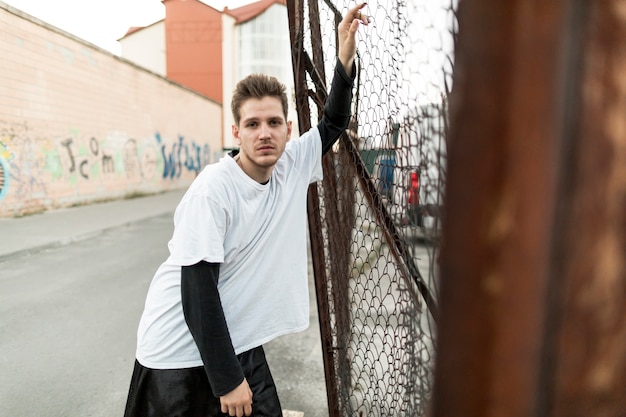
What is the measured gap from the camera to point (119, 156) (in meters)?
13.6

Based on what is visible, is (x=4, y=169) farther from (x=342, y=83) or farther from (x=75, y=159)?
(x=342, y=83)

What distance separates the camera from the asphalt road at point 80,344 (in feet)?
8.83

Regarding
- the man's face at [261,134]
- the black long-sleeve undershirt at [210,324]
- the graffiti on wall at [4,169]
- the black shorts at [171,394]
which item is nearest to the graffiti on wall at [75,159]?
the graffiti on wall at [4,169]

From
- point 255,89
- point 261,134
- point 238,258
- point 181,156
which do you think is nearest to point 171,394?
point 238,258

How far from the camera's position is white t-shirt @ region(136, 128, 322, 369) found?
1.35 metres

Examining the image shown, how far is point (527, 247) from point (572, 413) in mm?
127

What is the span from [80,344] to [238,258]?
2681mm

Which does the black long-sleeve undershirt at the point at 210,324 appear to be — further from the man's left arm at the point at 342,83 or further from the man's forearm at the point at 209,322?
the man's left arm at the point at 342,83

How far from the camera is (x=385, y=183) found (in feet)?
4.73

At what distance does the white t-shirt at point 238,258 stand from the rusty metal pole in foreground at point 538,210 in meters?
1.09

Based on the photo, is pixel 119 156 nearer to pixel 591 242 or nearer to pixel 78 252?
pixel 78 252

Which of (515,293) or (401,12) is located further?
(401,12)

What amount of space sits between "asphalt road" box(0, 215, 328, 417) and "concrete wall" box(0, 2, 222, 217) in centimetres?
470

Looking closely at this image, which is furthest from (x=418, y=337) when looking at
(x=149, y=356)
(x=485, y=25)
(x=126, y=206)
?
(x=126, y=206)
